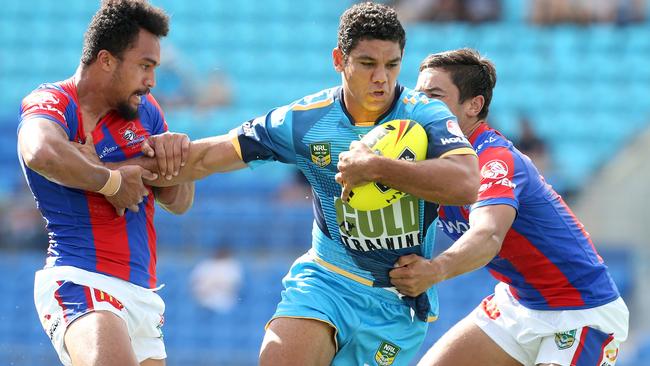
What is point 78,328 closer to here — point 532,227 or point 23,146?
point 23,146

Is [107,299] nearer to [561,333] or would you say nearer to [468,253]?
[468,253]

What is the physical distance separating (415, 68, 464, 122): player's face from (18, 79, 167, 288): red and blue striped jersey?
1.80 metres

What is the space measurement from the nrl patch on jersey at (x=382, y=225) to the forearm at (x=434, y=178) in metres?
0.29

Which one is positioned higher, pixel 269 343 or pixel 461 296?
pixel 269 343

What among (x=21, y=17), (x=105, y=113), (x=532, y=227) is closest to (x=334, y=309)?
(x=532, y=227)

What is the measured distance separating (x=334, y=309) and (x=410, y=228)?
0.61 meters

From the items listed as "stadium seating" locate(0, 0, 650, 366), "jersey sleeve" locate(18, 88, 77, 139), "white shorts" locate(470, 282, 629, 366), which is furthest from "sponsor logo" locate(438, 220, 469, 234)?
"stadium seating" locate(0, 0, 650, 366)

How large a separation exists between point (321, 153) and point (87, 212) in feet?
4.53

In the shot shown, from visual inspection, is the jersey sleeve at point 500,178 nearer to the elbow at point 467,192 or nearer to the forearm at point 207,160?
the elbow at point 467,192

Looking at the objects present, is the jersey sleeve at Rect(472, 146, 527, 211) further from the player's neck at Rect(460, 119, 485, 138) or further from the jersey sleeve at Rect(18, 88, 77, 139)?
the jersey sleeve at Rect(18, 88, 77, 139)

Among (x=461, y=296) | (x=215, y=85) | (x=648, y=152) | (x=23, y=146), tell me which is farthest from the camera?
(x=215, y=85)

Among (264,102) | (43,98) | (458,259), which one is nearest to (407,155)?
(458,259)

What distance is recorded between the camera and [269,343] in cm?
584

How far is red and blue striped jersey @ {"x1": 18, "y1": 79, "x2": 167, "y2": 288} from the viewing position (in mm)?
6102
